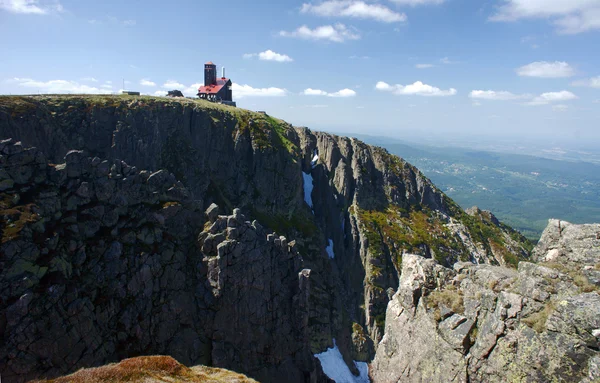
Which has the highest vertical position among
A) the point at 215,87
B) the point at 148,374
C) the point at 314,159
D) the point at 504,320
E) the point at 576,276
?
the point at 215,87

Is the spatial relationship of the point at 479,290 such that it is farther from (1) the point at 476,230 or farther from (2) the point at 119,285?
(1) the point at 476,230

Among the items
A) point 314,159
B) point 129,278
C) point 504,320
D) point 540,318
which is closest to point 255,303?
point 129,278

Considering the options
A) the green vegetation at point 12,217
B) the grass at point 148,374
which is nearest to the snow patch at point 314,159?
the green vegetation at point 12,217

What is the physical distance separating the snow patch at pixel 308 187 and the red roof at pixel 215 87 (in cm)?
5146

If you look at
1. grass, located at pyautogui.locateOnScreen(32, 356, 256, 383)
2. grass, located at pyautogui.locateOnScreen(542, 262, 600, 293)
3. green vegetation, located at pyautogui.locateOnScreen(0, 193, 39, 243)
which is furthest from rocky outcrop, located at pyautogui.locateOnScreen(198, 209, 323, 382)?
grass, located at pyautogui.locateOnScreen(542, 262, 600, 293)

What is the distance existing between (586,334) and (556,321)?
150 centimetres

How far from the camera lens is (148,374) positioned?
83.3 ft

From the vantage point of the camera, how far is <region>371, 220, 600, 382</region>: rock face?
2000 centimetres

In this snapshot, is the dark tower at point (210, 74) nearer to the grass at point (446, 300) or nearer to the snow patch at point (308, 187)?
the snow patch at point (308, 187)

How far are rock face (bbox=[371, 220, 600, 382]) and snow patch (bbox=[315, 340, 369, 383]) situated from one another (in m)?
32.5

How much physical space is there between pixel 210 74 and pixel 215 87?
808 cm

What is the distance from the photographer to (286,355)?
47000 mm

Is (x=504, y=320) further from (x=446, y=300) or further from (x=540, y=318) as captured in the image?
(x=446, y=300)

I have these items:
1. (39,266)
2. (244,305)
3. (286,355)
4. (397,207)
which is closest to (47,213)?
(39,266)
